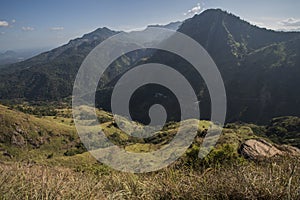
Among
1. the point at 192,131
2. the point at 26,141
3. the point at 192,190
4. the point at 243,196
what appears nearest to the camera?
the point at 243,196

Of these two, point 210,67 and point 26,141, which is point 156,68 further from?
point 26,141

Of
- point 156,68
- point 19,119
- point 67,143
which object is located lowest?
point 67,143

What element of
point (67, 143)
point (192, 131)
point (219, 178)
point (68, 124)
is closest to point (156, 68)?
point (68, 124)

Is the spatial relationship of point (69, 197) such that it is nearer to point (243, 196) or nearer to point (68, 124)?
point (243, 196)

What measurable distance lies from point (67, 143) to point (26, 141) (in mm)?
13667

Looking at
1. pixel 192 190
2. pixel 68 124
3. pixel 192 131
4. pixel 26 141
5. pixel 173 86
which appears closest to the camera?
pixel 192 190

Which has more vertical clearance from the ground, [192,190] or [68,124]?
[192,190]

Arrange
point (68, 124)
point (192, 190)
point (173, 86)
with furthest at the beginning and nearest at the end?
point (173, 86) < point (68, 124) < point (192, 190)

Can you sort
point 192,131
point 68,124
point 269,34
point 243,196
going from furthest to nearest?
point 269,34 → point 68,124 → point 192,131 → point 243,196

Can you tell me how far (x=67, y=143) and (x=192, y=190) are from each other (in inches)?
4178

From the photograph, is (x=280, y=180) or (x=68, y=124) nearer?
(x=280, y=180)

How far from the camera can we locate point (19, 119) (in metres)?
103

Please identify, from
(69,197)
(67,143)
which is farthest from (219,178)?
(67,143)

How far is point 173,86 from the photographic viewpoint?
456ft
